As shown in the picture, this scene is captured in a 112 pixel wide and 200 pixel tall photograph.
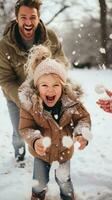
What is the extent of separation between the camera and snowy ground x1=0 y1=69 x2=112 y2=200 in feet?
4.53

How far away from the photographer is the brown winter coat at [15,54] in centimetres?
138

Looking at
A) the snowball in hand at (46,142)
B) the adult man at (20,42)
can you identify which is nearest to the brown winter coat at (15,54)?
the adult man at (20,42)

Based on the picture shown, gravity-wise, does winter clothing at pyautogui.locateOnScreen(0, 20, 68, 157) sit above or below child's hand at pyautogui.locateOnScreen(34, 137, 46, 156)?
above

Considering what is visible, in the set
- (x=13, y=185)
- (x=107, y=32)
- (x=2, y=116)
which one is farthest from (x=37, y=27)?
(x=107, y=32)

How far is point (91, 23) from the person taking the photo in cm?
227

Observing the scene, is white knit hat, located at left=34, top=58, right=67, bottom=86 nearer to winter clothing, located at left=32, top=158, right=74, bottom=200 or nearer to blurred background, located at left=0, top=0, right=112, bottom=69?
winter clothing, located at left=32, top=158, right=74, bottom=200

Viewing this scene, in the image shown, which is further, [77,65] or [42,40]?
[77,65]

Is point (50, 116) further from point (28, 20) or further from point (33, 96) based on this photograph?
point (28, 20)

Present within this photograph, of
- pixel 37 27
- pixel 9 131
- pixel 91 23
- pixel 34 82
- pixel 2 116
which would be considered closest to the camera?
pixel 34 82

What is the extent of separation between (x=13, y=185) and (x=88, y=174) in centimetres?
24

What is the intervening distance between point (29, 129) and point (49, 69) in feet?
0.51

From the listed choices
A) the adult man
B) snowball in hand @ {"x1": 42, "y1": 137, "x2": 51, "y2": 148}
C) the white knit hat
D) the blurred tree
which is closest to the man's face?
the adult man

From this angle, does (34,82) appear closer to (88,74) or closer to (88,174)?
(88,174)

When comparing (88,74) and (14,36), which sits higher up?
(14,36)
